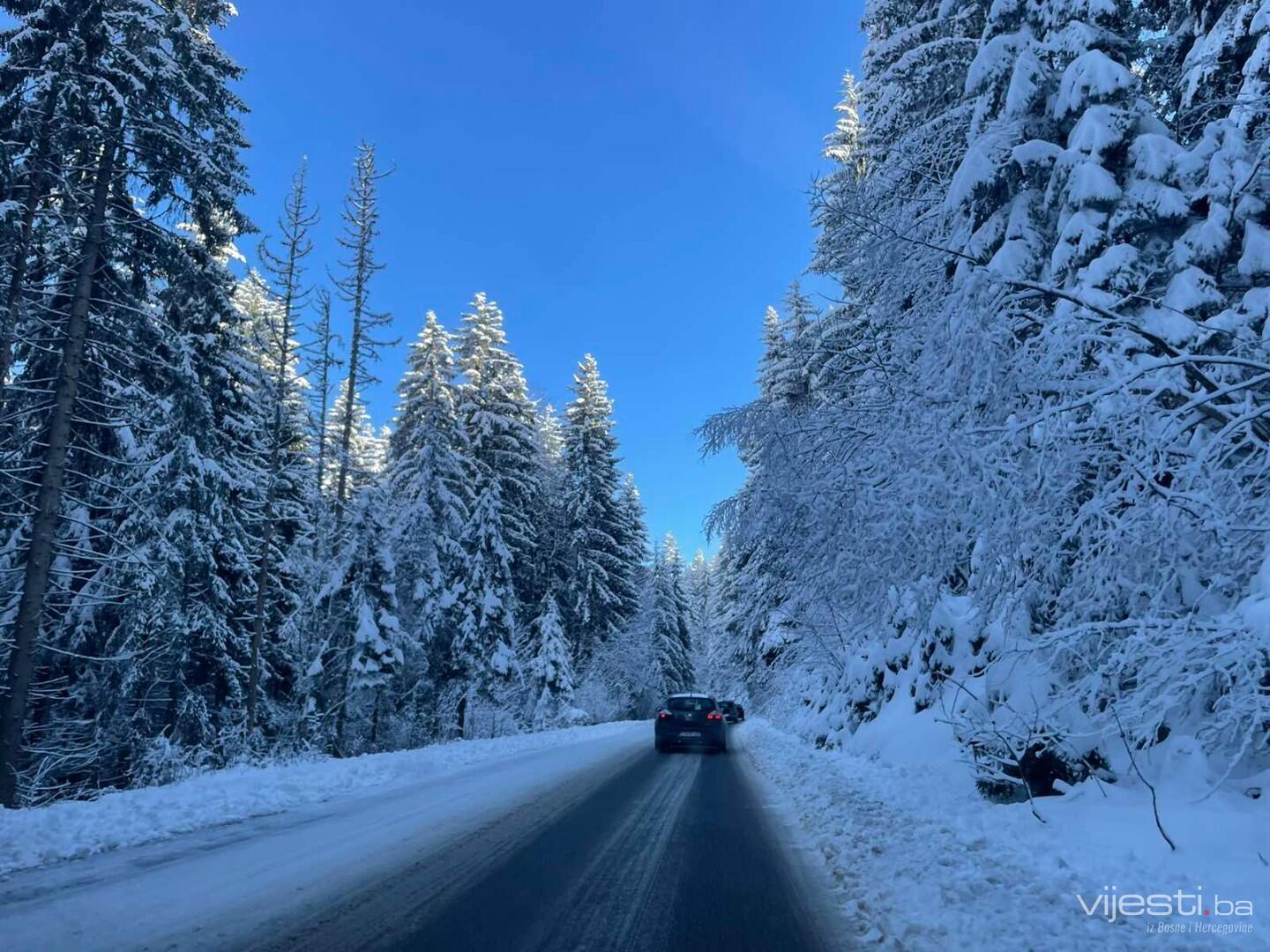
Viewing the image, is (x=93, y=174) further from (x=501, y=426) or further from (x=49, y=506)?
(x=501, y=426)

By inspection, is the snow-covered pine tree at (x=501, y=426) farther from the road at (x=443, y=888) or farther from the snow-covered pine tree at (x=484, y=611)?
Result: the road at (x=443, y=888)

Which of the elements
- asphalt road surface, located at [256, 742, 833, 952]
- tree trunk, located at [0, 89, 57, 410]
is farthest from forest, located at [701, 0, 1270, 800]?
tree trunk, located at [0, 89, 57, 410]

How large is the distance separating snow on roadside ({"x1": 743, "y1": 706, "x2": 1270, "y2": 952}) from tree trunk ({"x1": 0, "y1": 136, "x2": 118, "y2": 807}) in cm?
1142

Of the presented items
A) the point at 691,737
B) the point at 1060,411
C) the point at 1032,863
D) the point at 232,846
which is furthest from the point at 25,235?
the point at 691,737

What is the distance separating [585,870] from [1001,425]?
5.22 meters

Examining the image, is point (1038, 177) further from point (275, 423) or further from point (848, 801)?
point (275, 423)

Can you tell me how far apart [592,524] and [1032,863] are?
99.1 feet

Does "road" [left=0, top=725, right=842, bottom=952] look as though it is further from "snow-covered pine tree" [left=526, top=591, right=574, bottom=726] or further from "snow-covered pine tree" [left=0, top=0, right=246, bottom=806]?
"snow-covered pine tree" [left=526, top=591, right=574, bottom=726]

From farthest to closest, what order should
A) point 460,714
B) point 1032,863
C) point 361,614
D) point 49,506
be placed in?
point 460,714
point 361,614
point 49,506
point 1032,863

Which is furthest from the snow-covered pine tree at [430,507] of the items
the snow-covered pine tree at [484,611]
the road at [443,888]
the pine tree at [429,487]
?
the road at [443,888]

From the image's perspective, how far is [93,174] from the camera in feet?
41.2

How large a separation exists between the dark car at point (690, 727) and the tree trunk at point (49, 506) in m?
13.3

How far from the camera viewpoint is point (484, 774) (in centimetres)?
1326

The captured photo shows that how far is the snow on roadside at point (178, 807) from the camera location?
20.5ft
